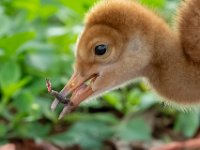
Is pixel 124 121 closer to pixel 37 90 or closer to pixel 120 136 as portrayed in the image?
pixel 120 136

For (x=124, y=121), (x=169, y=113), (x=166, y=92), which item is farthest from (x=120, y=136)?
(x=166, y=92)

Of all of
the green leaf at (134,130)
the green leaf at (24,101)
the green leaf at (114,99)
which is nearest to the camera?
the green leaf at (24,101)

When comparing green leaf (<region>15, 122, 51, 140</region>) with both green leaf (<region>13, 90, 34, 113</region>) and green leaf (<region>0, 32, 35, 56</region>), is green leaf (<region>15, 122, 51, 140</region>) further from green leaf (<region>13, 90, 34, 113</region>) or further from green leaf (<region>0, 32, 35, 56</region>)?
green leaf (<region>0, 32, 35, 56</region>)

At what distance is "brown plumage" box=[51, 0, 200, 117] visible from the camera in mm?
5332

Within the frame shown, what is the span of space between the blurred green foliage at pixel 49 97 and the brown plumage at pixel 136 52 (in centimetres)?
58

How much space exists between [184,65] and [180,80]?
0.27ft

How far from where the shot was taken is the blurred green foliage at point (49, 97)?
20.8 feet

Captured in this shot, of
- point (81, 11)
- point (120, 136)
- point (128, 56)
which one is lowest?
point (120, 136)

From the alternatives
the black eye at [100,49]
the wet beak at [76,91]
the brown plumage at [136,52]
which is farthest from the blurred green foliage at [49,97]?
the wet beak at [76,91]

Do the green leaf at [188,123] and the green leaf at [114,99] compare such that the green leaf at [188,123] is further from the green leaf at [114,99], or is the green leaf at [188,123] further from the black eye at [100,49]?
the black eye at [100,49]

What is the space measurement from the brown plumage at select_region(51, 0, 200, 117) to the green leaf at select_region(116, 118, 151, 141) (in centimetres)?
92

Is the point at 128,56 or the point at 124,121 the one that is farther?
the point at 124,121

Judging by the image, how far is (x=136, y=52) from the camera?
5414 mm

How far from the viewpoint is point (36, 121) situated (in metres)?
6.45
